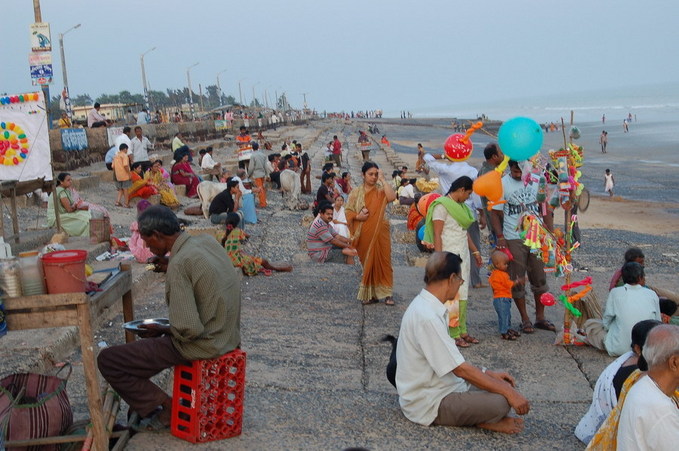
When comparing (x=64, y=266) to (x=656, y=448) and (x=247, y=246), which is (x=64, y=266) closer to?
(x=656, y=448)

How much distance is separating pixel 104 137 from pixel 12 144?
11.4 metres

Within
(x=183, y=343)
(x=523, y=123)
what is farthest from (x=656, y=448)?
(x=523, y=123)

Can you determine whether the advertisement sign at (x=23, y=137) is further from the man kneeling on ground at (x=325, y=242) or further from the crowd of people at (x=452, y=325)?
the man kneeling on ground at (x=325, y=242)

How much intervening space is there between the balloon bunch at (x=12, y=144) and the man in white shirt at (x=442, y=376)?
15.0 ft

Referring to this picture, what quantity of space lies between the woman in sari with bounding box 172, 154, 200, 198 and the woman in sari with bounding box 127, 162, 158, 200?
6.64ft

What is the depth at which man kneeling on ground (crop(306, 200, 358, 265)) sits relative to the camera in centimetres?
926

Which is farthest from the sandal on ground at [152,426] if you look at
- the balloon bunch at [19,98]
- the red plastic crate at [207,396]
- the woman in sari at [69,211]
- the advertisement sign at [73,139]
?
the advertisement sign at [73,139]

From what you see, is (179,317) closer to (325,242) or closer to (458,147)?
(458,147)

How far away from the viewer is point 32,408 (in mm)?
3654

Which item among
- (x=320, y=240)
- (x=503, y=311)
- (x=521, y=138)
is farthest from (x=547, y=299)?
(x=320, y=240)

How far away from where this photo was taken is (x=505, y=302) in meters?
6.23

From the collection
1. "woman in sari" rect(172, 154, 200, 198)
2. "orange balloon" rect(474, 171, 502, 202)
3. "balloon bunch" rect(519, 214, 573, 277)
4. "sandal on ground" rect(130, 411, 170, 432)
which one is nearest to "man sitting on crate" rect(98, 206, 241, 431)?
"sandal on ground" rect(130, 411, 170, 432)

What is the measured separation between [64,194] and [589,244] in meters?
8.94

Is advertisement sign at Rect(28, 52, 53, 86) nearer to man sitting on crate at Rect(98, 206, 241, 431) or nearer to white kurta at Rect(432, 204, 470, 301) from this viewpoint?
white kurta at Rect(432, 204, 470, 301)
